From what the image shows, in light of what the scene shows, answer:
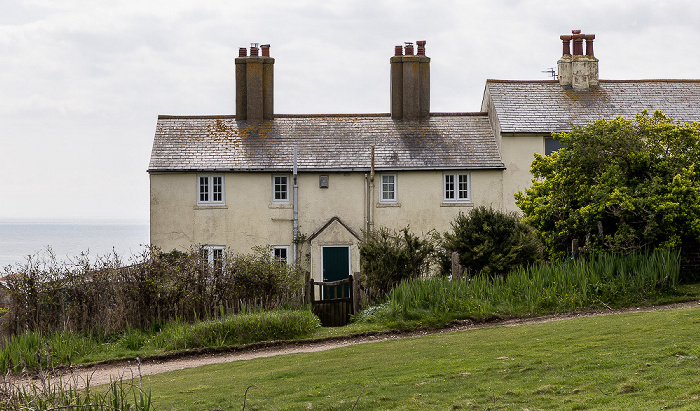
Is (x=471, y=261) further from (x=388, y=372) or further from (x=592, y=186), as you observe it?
(x=388, y=372)

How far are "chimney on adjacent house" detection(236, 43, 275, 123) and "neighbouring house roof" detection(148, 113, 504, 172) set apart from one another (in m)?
0.49

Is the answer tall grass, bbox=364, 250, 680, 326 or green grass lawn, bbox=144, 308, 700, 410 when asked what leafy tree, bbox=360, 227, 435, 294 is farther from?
green grass lawn, bbox=144, 308, 700, 410

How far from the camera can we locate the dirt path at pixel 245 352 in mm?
14359

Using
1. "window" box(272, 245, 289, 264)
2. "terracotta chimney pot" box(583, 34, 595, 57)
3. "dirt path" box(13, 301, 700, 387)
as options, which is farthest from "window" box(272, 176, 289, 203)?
"terracotta chimney pot" box(583, 34, 595, 57)

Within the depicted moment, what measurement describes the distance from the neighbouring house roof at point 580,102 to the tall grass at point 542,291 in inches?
508

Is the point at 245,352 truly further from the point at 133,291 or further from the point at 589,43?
the point at 589,43

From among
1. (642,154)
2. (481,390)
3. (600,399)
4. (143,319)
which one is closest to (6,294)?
(143,319)

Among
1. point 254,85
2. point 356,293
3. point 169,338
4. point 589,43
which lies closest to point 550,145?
point 589,43

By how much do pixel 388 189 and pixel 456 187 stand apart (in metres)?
2.77

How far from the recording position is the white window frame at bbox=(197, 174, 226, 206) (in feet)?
99.4

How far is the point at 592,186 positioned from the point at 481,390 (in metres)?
11.8

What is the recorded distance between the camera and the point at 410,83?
3262cm

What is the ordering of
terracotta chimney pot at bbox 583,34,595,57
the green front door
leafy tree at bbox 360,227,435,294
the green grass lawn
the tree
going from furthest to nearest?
terracotta chimney pot at bbox 583,34,595,57, the green front door, leafy tree at bbox 360,227,435,294, the tree, the green grass lawn

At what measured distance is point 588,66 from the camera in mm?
33312
